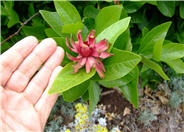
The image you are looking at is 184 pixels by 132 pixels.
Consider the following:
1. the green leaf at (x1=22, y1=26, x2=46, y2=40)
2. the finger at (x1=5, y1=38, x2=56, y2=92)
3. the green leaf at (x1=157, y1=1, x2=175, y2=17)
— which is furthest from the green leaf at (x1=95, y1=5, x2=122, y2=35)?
the green leaf at (x1=157, y1=1, x2=175, y2=17)

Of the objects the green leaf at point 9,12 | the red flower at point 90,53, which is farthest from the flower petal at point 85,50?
the green leaf at point 9,12

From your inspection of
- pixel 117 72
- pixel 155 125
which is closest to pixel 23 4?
pixel 117 72

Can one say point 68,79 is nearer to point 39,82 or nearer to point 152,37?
point 39,82

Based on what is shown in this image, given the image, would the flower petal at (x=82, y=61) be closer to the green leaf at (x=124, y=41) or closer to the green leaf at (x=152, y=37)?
the green leaf at (x=124, y=41)

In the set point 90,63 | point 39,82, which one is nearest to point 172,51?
point 90,63

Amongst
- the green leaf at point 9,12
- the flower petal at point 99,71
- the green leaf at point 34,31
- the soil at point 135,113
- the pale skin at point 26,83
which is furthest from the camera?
the soil at point 135,113

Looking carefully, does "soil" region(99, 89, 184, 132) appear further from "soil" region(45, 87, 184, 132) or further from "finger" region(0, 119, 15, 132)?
"finger" region(0, 119, 15, 132)
